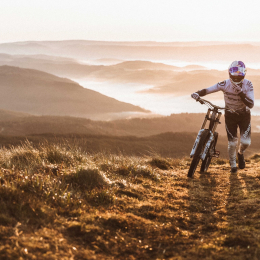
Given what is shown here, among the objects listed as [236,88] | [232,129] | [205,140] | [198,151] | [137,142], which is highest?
[236,88]

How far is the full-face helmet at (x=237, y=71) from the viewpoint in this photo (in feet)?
24.5

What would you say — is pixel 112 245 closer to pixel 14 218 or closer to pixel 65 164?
pixel 14 218

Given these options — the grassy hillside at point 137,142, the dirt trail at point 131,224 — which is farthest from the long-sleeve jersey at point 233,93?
the grassy hillside at point 137,142

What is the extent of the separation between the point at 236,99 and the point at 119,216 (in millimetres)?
5010

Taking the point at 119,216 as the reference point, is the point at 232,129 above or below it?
above

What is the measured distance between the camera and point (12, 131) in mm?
129375

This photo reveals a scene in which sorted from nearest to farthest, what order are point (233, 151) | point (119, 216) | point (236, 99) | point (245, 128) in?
1. point (119, 216)
2. point (236, 99)
3. point (245, 128)
4. point (233, 151)

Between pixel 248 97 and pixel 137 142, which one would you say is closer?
pixel 248 97

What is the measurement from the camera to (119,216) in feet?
13.8

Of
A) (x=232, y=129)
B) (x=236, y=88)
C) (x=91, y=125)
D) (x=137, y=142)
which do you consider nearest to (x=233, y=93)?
(x=236, y=88)

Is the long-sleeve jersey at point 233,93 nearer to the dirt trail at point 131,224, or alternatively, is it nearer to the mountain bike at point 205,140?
the mountain bike at point 205,140

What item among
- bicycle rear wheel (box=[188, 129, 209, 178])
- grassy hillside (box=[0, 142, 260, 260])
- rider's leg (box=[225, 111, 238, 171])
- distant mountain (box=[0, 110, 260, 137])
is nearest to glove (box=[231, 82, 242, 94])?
rider's leg (box=[225, 111, 238, 171])

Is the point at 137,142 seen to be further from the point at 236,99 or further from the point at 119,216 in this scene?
the point at 119,216

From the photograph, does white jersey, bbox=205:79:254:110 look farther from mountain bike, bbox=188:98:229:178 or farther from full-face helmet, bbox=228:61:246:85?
mountain bike, bbox=188:98:229:178
